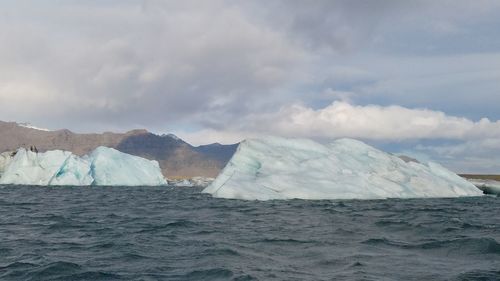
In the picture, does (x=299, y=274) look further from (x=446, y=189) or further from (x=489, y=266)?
(x=446, y=189)

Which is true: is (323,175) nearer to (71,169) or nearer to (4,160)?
(71,169)

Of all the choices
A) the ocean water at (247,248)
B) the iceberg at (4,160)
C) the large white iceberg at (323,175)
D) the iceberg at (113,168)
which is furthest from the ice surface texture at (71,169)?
the ocean water at (247,248)

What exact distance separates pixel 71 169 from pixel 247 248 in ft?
168

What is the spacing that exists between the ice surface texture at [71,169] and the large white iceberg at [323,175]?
92.7 ft

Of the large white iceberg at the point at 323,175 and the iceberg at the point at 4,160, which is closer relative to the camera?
the large white iceberg at the point at 323,175

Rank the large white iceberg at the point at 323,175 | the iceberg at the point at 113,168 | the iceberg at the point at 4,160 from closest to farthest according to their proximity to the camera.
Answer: the large white iceberg at the point at 323,175 → the iceberg at the point at 113,168 → the iceberg at the point at 4,160

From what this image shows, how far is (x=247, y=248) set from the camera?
431 inches

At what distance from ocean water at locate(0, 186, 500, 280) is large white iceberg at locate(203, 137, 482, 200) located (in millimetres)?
9481

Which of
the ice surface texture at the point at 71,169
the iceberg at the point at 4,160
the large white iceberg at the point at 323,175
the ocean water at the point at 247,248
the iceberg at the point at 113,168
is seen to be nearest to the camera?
the ocean water at the point at 247,248

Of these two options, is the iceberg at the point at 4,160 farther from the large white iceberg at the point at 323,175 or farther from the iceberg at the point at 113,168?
the large white iceberg at the point at 323,175

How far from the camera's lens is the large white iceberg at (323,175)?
27.1 meters

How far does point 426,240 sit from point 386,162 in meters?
21.9

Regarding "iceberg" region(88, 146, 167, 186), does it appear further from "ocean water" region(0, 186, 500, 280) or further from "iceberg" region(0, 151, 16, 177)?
"ocean water" region(0, 186, 500, 280)

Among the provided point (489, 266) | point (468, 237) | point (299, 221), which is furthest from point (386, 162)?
point (489, 266)
